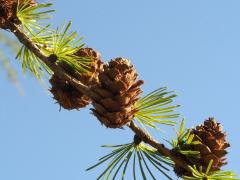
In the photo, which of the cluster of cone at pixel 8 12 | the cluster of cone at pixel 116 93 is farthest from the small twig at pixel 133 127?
the cluster of cone at pixel 8 12

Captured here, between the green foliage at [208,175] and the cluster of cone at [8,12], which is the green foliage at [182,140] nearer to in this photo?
the green foliage at [208,175]

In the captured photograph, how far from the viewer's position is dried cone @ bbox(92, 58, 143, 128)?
56.3 inches

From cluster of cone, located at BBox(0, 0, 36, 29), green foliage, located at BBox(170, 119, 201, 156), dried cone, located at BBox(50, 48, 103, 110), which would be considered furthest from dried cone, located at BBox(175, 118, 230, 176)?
cluster of cone, located at BBox(0, 0, 36, 29)

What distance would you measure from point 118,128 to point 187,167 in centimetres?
23

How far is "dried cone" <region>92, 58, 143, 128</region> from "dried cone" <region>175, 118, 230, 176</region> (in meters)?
0.21

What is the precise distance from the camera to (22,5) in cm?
173

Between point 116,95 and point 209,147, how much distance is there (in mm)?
314

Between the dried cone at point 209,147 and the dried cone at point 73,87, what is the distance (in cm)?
37

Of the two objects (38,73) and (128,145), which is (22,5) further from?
(128,145)

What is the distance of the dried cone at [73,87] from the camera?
1.62 metres

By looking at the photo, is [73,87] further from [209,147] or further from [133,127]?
[209,147]

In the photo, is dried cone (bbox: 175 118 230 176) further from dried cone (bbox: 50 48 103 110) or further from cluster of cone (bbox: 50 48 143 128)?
dried cone (bbox: 50 48 103 110)

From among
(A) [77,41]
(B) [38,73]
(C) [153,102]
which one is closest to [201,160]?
(C) [153,102]

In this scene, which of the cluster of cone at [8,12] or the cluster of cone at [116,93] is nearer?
the cluster of cone at [116,93]
